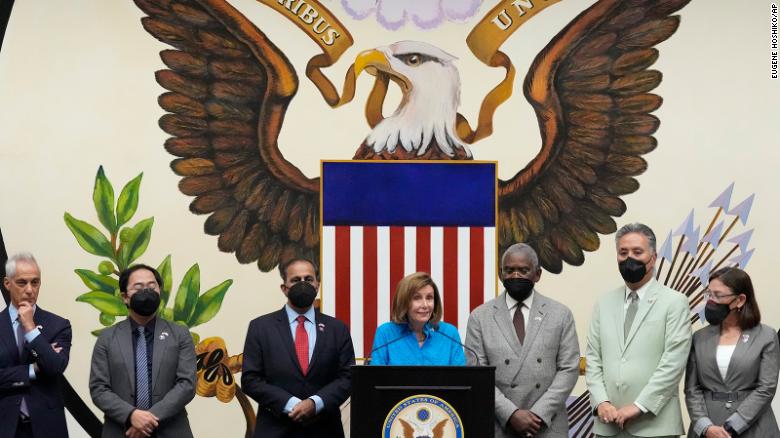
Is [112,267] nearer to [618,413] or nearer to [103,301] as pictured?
[103,301]

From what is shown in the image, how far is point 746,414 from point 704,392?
0.75ft

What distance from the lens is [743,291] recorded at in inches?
212

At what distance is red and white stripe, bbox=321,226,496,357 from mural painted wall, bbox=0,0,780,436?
18 cm

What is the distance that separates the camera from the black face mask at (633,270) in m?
5.34

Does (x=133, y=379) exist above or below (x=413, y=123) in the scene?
below

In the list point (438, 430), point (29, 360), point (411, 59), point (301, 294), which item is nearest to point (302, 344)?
point (301, 294)

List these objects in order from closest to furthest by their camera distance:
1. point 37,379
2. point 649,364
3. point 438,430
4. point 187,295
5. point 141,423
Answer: point 438,430
point 141,423
point 649,364
point 37,379
point 187,295

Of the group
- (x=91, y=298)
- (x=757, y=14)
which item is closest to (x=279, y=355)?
(x=91, y=298)

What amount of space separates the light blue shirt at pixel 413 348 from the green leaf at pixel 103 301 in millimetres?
2160

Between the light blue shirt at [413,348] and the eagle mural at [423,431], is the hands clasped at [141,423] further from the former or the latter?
the eagle mural at [423,431]

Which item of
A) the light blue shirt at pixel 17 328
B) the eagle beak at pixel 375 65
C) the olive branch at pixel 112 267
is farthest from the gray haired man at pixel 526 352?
the light blue shirt at pixel 17 328

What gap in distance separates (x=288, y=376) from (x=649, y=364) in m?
1.70

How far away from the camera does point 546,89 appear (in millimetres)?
6816

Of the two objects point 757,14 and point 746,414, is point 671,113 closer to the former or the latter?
point 757,14
